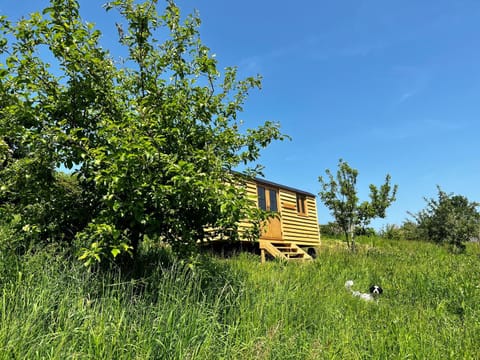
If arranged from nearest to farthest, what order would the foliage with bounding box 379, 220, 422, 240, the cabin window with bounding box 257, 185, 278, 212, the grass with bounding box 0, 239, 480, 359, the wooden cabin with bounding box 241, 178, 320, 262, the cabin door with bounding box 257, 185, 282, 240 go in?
the grass with bounding box 0, 239, 480, 359
the wooden cabin with bounding box 241, 178, 320, 262
the cabin door with bounding box 257, 185, 282, 240
the cabin window with bounding box 257, 185, 278, 212
the foliage with bounding box 379, 220, 422, 240

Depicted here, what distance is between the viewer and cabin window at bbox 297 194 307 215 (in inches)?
656

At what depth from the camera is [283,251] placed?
12.7 metres

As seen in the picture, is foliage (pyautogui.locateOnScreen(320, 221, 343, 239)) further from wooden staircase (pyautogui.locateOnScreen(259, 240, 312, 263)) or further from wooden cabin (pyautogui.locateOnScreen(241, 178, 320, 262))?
wooden staircase (pyautogui.locateOnScreen(259, 240, 312, 263))

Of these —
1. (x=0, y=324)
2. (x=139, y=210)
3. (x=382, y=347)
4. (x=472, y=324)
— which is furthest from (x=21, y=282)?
(x=472, y=324)

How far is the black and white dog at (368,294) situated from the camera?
6.10 meters

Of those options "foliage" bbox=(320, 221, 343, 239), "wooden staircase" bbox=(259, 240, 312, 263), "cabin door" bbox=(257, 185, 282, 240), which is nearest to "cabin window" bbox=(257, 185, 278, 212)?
"cabin door" bbox=(257, 185, 282, 240)

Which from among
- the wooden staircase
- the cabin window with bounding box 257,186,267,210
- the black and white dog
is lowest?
the black and white dog

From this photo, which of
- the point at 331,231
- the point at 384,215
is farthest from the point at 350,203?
the point at 331,231

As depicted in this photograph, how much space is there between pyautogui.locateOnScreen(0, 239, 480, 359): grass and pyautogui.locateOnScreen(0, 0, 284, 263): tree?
401 mm

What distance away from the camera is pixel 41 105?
3559mm

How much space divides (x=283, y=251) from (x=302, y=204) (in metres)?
4.73

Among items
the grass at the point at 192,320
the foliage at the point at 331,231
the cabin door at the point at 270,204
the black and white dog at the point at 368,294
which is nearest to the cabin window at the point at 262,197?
the cabin door at the point at 270,204

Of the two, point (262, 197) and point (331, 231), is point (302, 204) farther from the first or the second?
point (331, 231)

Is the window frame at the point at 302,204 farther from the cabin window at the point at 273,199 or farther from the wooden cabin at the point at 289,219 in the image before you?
the cabin window at the point at 273,199
